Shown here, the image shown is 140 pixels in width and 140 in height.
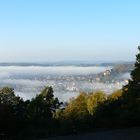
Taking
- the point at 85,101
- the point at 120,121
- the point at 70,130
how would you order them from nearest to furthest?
the point at 70,130
the point at 120,121
the point at 85,101

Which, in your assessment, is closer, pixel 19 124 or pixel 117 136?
pixel 117 136

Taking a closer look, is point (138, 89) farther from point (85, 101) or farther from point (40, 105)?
point (85, 101)

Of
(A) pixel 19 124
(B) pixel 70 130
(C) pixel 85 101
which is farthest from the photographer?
(C) pixel 85 101

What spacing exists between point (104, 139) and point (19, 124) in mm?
9496

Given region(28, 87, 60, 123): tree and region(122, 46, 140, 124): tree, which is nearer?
region(122, 46, 140, 124): tree

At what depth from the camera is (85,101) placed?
52969 mm

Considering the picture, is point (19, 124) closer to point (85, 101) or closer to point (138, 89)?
point (138, 89)

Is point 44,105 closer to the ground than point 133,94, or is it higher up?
closer to the ground

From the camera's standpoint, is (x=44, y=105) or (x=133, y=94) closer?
(x=133, y=94)

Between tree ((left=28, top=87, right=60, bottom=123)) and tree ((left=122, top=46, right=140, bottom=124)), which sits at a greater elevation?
tree ((left=122, top=46, right=140, bottom=124))

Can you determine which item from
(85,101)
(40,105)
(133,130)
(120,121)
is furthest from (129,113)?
(85,101)

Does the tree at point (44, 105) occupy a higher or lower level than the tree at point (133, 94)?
lower

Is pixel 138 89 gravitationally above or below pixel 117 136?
above

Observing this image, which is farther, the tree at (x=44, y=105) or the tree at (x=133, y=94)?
the tree at (x=44, y=105)
